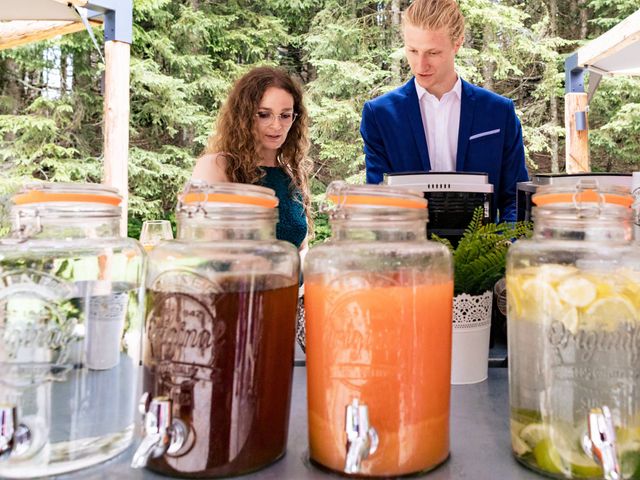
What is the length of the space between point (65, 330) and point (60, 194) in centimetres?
12

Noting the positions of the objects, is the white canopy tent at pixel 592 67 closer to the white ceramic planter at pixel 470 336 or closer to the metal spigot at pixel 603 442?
the white ceramic planter at pixel 470 336

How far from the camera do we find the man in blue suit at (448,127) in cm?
196

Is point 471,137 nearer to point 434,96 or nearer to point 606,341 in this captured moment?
point 434,96

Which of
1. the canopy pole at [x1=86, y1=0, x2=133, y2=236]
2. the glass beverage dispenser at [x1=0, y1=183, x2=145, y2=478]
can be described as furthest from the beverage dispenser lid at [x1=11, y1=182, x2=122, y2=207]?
the canopy pole at [x1=86, y1=0, x2=133, y2=236]

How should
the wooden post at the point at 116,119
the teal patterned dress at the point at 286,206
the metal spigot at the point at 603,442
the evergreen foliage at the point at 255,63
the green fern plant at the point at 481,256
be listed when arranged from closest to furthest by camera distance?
the metal spigot at the point at 603,442 < the green fern plant at the point at 481,256 < the teal patterned dress at the point at 286,206 < the wooden post at the point at 116,119 < the evergreen foliage at the point at 255,63

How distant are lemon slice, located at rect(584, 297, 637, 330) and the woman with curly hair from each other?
1.87 m

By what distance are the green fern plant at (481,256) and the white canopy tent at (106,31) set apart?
1.92 meters

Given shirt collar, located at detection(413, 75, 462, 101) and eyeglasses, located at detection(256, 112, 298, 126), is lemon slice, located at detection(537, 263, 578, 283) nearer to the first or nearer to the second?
shirt collar, located at detection(413, 75, 462, 101)

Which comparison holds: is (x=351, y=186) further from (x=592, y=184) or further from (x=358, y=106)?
(x=358, y=106)

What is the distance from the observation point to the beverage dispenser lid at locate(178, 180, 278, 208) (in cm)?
52

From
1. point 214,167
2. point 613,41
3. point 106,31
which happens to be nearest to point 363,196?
point 214,167

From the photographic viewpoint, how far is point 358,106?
7.76m

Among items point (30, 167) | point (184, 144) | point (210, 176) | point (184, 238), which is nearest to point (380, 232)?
point (184, 238)

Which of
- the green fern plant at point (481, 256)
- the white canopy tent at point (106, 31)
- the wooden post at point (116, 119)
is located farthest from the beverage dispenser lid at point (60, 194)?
the wooden post at point (116, 119)
